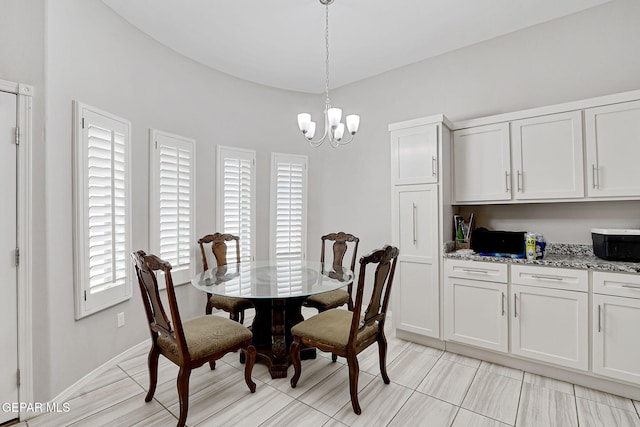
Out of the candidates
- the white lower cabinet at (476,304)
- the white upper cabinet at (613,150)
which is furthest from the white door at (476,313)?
the white upper cabinet at (613,150)

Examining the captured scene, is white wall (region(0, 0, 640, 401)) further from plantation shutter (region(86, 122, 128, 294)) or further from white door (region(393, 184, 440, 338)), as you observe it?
white door (region(393, 184, 440, 338))

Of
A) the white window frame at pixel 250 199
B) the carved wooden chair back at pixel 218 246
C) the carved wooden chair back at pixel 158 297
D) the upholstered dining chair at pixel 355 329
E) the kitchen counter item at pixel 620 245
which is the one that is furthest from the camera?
the white window frame at pixel 250 199

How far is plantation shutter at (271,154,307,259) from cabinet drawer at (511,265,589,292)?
268 centimetres

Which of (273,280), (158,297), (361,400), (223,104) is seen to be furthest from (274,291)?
(223,104)

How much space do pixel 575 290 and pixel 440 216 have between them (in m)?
1.14

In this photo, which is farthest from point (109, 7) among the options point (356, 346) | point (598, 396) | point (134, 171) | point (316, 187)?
point (598, 396)

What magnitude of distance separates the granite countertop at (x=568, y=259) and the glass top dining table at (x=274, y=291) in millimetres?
1119

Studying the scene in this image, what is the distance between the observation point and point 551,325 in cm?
237

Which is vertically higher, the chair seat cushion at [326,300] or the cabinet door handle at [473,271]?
the cabinet door handle at [473,271]

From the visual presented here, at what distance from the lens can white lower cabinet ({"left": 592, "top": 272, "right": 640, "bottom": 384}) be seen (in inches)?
81.9

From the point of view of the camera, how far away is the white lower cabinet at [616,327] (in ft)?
6.82

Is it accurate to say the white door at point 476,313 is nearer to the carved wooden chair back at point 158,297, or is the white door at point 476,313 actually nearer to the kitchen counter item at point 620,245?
the kitchen counter item at point 620,245

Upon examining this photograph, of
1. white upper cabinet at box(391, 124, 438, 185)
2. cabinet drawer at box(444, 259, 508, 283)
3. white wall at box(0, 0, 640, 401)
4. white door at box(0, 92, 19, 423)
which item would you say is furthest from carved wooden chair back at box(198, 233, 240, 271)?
cabinet drawer at box(444, 259, 508, 283)

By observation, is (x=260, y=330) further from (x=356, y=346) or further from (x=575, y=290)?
(x=575, y=290)
